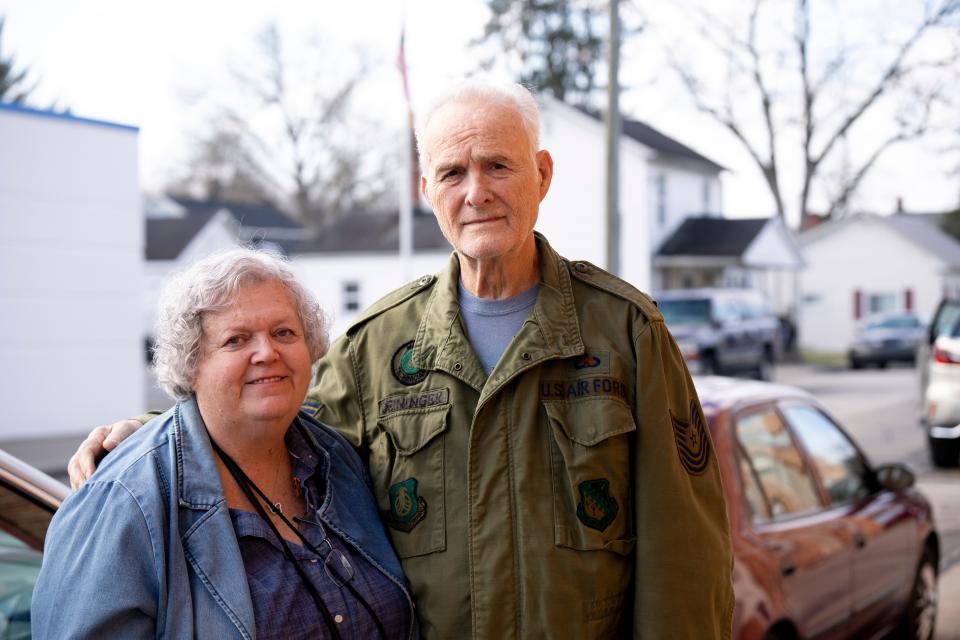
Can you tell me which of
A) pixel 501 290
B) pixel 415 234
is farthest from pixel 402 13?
pixel 415 234

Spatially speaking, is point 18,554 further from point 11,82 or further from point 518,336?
point 11,82

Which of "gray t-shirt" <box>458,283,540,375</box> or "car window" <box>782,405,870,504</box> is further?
"car window" <box>782,405,870,504</box>

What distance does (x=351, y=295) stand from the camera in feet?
119

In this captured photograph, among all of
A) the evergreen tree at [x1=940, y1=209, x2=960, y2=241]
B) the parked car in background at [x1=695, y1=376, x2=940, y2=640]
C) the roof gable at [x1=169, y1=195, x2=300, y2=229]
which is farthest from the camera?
the roof gable at [x1=169, y1=195, x2=300, y2=229]

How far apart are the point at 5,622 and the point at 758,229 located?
117 feet

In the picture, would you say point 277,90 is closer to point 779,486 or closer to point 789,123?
point 789,123

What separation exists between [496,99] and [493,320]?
535 mm

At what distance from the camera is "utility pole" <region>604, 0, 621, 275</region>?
1090 centimetres

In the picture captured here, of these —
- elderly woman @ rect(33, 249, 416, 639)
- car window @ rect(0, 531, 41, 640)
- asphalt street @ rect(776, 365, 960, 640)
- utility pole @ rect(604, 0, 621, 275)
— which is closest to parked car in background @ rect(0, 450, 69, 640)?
car window @ rect(0, 531, 41, 640)

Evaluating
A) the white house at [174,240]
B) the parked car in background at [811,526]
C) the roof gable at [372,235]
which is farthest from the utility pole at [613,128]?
the white house at [174,240]

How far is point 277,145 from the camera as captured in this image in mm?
48000

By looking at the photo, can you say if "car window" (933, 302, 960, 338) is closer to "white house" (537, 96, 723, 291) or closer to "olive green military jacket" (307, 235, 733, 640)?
"olive green military jacket" (307, 235, 733, 640)

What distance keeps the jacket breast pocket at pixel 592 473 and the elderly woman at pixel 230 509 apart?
17.0 inches

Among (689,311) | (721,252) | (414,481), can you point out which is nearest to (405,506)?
(414,481)
